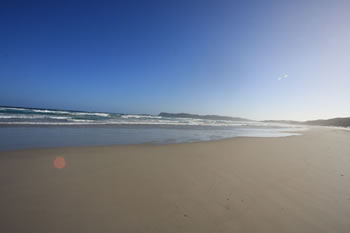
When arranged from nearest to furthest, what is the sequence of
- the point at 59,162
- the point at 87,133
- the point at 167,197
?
the point at 167,197
the point at 59,162
the point at 87,133

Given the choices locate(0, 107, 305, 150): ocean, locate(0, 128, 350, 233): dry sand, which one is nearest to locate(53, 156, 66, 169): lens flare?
locate(0, 128, 350, 233): dry sand

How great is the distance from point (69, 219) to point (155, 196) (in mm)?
1246

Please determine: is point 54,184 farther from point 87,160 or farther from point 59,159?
point 59,159

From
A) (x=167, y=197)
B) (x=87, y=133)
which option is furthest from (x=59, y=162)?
(x=87, y=133)

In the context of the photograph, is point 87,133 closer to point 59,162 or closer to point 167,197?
point 59,162

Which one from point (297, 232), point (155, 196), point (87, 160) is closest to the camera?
point (297, 232)

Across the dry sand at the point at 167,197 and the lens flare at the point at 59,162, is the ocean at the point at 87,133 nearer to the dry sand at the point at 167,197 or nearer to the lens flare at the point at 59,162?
the lens flare at the point at 59,162

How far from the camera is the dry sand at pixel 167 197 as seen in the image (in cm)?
199

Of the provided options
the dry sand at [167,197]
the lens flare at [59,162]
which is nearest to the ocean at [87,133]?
the lens flare at [59,162]

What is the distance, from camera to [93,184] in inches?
116

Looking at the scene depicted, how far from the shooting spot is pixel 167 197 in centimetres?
263

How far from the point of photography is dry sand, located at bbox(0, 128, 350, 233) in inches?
78.4

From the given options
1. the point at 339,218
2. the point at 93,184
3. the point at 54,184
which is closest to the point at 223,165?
the point at 339,218

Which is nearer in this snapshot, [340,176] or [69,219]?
[69,219]
